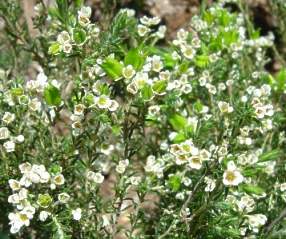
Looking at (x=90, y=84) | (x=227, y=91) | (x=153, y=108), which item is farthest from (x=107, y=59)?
(x=227, y=91)

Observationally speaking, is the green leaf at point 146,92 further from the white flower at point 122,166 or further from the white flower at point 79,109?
the white flower at point 122,166

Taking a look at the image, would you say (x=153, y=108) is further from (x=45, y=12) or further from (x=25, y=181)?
(x=45, y=12)

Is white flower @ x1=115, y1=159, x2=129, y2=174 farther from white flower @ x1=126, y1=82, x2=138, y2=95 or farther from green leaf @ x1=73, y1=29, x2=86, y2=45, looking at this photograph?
green leaf @ x1=73, y1=29, x2=86, y2=45

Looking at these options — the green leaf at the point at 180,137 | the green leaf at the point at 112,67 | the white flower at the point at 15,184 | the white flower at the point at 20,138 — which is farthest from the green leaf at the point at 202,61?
the white flower at the point at 15,184

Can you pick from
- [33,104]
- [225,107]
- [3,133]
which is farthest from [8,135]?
[225,107]

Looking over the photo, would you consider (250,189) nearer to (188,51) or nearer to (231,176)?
(231,176)

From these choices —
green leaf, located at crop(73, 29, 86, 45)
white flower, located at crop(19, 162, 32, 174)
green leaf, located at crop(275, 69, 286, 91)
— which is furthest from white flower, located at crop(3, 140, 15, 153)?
green leaf, located at crop(275, 69, 286, 91)

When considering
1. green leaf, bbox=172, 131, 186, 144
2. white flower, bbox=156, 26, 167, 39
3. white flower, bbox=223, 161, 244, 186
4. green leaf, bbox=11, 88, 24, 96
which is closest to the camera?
white flower, bbox=223, 161, 244, 186
